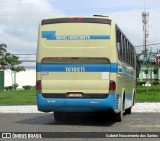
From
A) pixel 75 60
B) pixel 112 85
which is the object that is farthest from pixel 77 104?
pixel 75 60

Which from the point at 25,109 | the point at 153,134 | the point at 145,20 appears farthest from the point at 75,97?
the point at 145,20

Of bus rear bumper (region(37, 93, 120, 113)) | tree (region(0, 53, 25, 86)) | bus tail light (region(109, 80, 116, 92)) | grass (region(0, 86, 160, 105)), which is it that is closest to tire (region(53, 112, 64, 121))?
bus rear bumper (region(37, 93, 120, 113))

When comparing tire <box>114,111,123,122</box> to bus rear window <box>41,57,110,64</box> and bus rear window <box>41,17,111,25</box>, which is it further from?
bus rear window <box>41,17,111,25</box>

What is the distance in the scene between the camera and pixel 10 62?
269 feet

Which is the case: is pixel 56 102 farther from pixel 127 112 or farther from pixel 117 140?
pixel 127 112

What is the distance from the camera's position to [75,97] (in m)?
16.0

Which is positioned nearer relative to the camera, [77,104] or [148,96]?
[77,104]

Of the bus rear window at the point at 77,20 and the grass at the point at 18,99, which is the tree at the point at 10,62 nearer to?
the grass at the point at 18,99

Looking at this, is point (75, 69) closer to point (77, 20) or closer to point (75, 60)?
point (75, 60)

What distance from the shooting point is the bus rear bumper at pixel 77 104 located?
623 inches

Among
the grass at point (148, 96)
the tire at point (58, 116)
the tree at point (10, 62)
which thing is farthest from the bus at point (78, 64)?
the tree at point (10, 62)

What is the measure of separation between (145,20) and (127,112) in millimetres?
73747

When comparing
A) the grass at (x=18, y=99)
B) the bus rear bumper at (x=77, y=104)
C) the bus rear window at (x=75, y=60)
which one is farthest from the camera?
the grass at (x=18, y=99)

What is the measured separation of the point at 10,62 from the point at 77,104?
67.0 meters
